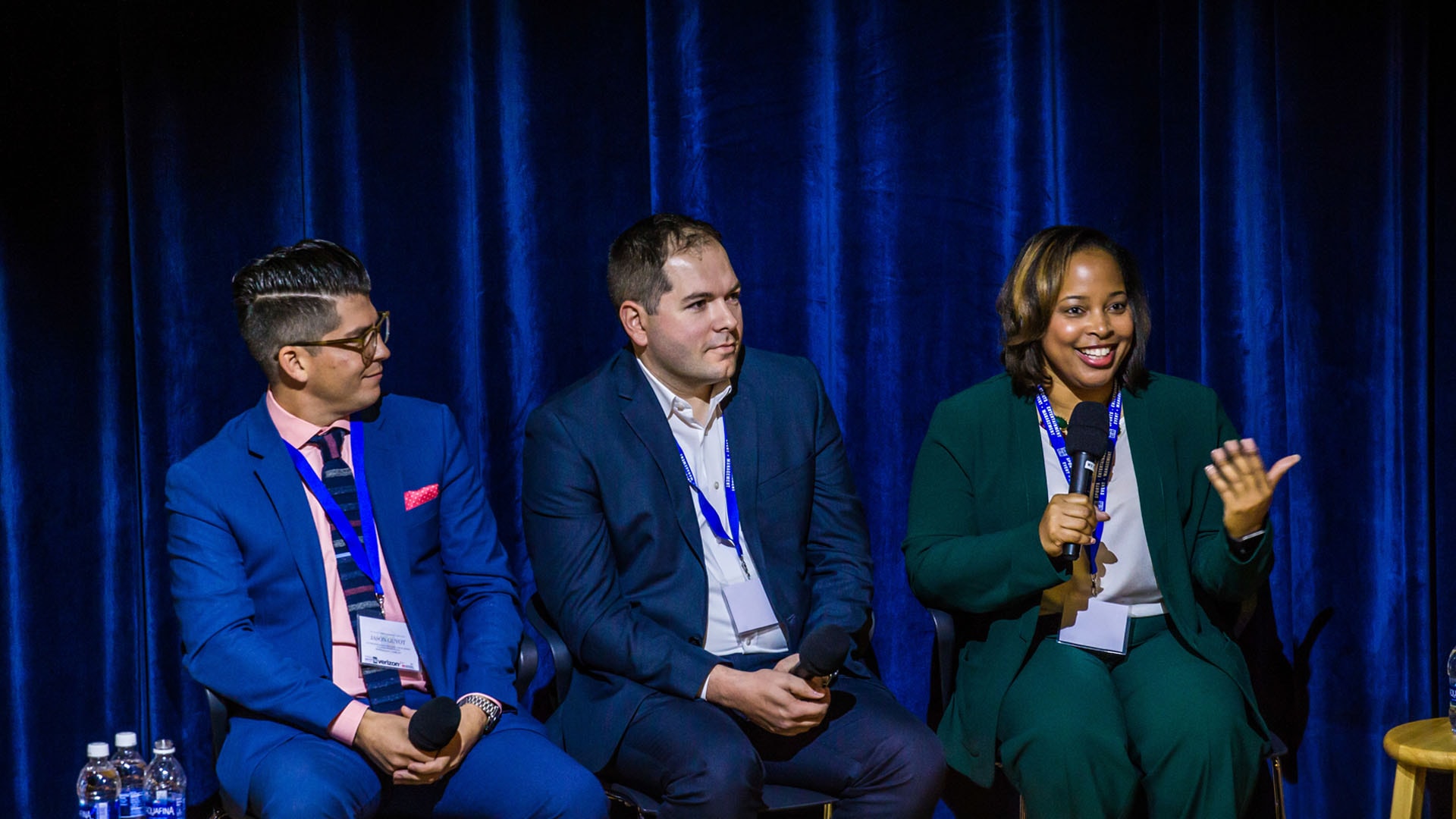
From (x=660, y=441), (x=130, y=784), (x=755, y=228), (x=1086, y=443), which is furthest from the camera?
(x=755, y=228)

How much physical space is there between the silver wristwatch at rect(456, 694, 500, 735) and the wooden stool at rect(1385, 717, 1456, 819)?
204 centimetres

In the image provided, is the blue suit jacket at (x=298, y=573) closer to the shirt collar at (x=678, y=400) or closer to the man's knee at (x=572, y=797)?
the man's knee at (x=572, y=797)

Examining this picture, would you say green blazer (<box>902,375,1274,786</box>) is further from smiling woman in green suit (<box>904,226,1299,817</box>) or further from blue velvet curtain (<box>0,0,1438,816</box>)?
blue velvet curtain (<box>0,0,1438,816</box>)

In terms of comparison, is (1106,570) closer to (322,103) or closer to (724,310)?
(724,310)

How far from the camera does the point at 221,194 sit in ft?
10.9

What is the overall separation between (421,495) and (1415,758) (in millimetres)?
2325

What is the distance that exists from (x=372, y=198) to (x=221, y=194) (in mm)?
369

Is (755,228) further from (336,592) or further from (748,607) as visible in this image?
(336,592)

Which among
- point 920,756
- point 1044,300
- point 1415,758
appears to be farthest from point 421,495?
point 1415,758

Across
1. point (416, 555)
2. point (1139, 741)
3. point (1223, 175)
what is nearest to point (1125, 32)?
point (1223, 175)

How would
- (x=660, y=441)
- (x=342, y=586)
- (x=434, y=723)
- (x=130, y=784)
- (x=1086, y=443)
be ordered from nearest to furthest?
(x=434, y=723)
(x=1086, y=443)
(x=342, y=586)
(x=660, y=441)
(x=130, y=784)

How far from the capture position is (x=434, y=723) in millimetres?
2494

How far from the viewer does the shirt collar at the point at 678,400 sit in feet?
10.2

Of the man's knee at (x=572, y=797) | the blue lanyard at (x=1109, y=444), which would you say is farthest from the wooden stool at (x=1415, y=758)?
the man's knee at (x=572, y=797)
